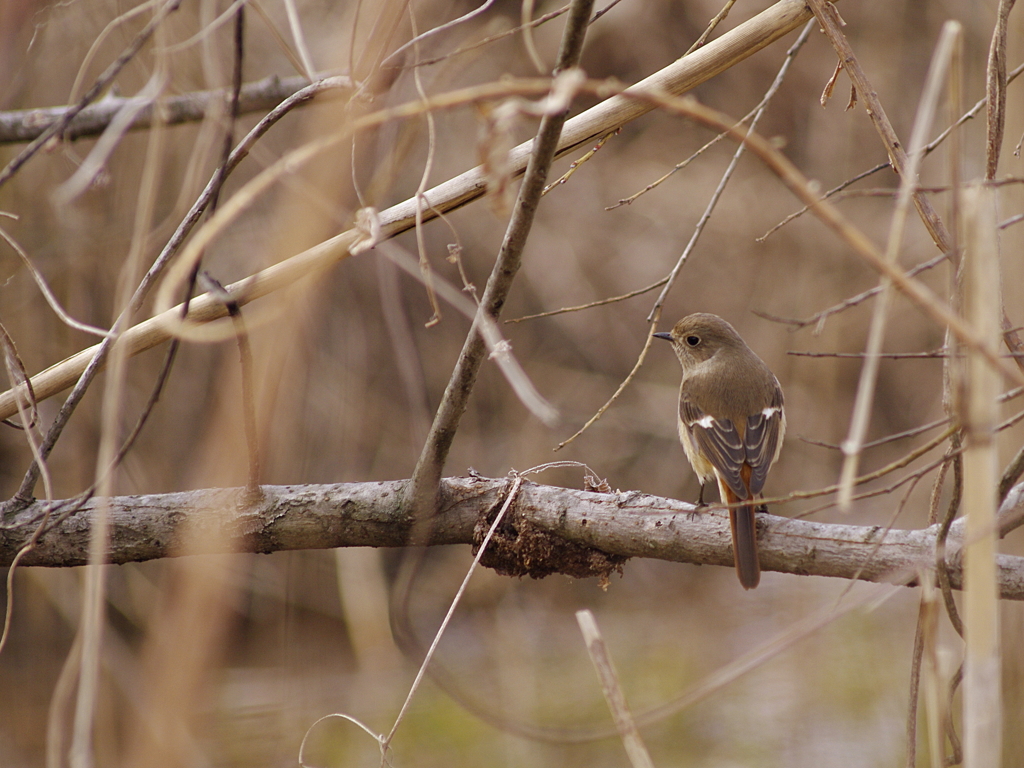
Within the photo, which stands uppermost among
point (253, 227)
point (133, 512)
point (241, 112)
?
point (253, 227)

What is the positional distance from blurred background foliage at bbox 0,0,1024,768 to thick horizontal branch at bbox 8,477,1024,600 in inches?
129

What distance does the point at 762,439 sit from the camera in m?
3.84

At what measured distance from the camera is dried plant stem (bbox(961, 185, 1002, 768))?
4.21ft

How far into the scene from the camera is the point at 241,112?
402 cm

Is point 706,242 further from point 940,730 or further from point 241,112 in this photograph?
point 940,730

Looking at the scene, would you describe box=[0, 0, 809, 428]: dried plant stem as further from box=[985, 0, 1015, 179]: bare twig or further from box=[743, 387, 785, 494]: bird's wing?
box=[743, 387, 785, 494]: bird's wing

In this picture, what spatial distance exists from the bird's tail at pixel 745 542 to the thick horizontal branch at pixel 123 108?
88.2 inches

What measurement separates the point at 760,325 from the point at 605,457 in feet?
5.39

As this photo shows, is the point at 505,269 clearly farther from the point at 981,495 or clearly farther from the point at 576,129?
the point at 981,495

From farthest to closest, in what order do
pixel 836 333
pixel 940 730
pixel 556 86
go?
pixel 836 333 < pixel 940 730 < pixel 556 86

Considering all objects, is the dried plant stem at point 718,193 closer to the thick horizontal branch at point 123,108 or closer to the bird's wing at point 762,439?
the bird's wing at point 762,439

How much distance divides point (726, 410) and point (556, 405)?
3.39 m

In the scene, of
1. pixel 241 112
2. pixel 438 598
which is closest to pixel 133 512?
pixel 241 112

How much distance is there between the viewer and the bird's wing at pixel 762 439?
3680 millimetres
